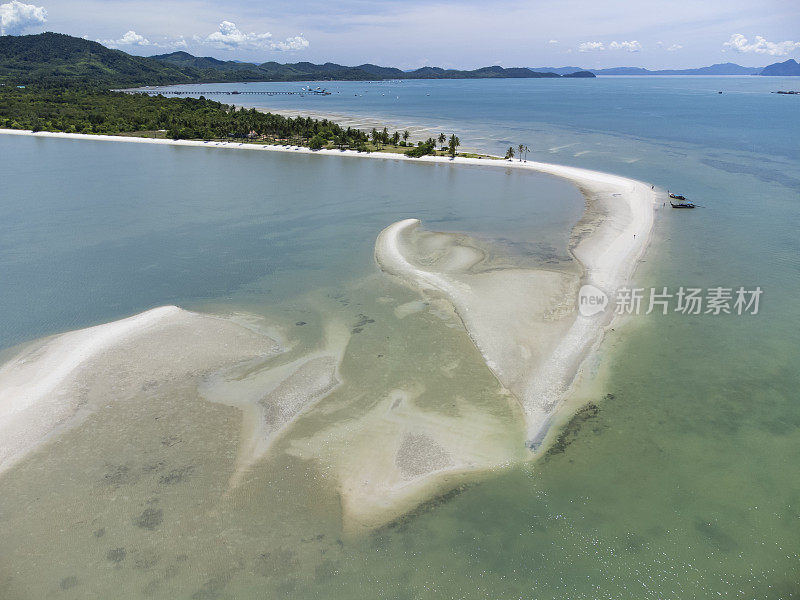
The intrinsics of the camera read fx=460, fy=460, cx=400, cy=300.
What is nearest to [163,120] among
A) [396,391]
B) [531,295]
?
[531,295]

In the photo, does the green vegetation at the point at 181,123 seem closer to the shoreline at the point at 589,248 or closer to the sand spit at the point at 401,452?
the shoreline at the point at 589,248

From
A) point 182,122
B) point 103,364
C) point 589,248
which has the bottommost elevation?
point 103,364

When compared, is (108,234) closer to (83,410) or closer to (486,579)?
(83,410)

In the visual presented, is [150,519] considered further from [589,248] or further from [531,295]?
[589,248]

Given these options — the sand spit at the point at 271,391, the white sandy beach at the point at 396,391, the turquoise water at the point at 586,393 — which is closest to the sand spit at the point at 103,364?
the white sandy beach at the point at 396,391

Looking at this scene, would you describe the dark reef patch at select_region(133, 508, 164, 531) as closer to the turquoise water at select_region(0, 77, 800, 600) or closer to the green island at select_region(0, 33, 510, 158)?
the turquoise water at select_region(0, 77, 800, 600)
